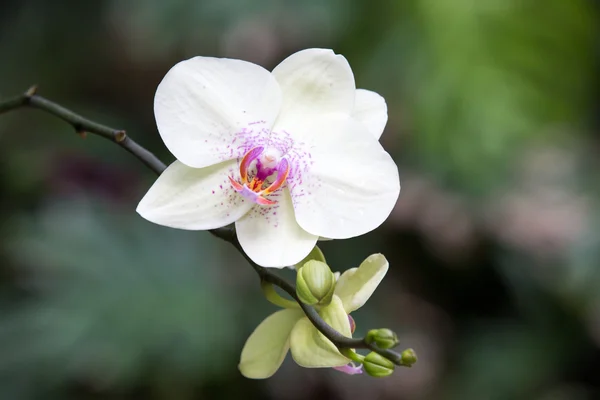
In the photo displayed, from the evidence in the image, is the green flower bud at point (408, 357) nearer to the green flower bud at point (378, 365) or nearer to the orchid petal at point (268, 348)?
the green flower bud at point (378, 365)

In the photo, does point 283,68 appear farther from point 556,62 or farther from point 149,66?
point 149,66

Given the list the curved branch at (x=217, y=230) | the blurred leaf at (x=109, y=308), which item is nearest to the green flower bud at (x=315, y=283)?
the curved branch at (x=217, y=230)

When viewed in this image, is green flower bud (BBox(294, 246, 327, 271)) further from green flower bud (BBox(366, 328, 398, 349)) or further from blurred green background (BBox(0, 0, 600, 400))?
blurred green background (BBox(0, 0, 600, 400))

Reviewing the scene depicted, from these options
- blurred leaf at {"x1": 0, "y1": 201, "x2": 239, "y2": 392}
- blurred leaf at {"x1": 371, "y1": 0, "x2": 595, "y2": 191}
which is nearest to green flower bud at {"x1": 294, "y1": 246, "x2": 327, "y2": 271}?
blurred leaf at {"x1": 0, "y1": 201, "x2": 239, "y2": 392}

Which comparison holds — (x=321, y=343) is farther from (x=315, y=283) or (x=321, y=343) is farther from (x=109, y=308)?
(x=109, y=308)

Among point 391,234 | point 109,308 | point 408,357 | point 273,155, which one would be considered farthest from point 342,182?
point 391,234
